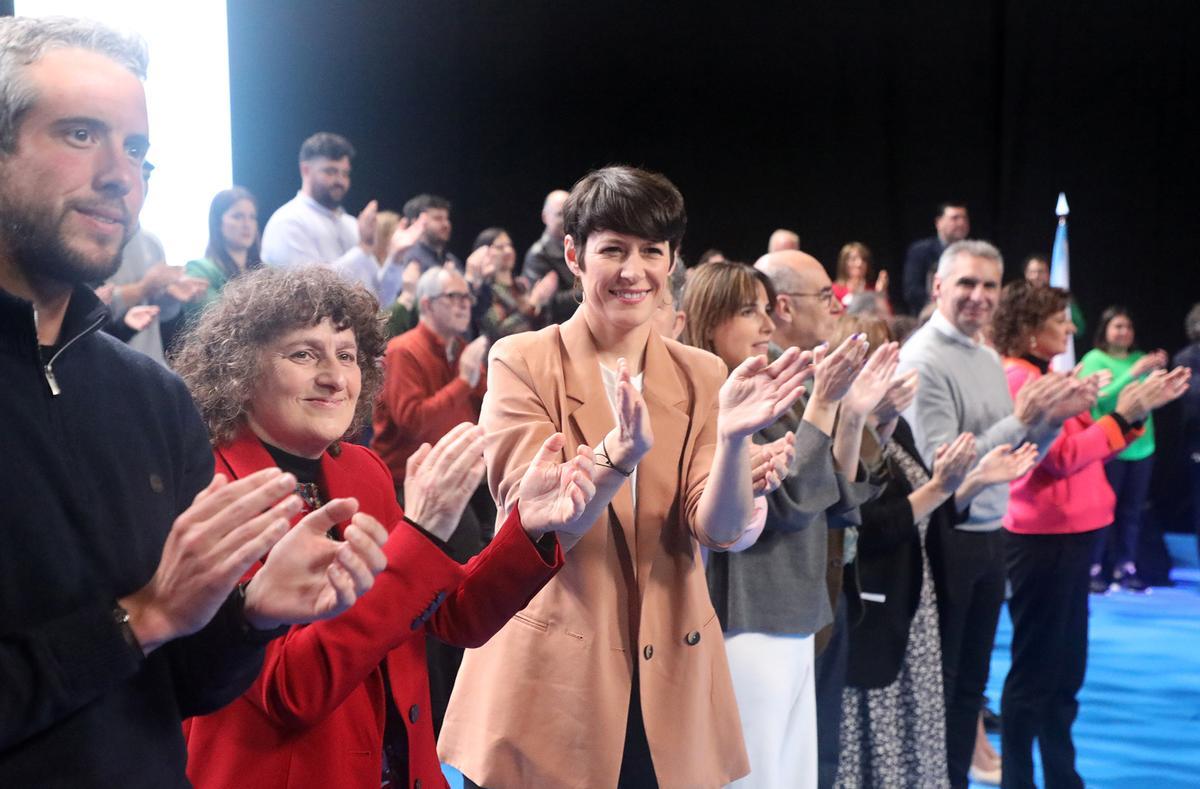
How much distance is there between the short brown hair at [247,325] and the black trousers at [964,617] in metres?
2.02

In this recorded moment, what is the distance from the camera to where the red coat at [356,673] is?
1475mm

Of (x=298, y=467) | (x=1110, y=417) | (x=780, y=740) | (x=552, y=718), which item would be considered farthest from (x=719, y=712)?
(x=1110, y=417)

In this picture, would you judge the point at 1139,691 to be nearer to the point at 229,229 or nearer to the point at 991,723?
the point at 991,723

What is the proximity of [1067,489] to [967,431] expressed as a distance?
0.40m

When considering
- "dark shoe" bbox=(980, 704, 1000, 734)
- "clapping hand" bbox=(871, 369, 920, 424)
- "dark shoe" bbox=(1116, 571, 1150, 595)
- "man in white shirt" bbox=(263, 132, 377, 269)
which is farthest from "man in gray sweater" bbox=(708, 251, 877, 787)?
"dark shoe" bbox=(1116, 571, 1150, 595)

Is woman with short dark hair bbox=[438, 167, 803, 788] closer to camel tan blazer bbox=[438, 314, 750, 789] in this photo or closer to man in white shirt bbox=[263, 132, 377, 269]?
camel tan blazer bbox=[438, 314, 750, 789]

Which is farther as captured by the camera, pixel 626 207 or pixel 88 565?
pixel 626 207

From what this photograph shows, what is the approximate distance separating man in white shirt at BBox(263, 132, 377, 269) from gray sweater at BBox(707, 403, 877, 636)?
2.88 metres

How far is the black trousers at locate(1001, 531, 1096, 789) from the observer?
3506mm

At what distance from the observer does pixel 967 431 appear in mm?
3451

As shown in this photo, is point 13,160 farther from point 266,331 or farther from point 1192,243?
point 1192,243

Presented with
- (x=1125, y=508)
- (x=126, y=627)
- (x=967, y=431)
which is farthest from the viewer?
(x=1125, y=508)

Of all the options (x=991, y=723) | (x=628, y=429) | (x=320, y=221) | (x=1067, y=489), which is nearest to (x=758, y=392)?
(x=628, y=429)

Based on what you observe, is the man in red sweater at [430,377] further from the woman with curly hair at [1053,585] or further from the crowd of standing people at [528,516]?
the woman with curly hair at [1053,585]
